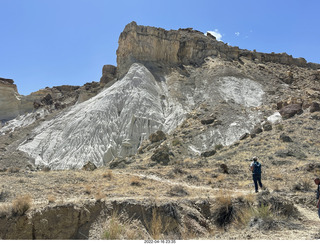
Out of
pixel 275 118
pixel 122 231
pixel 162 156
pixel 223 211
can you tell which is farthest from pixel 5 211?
pixel 275 118

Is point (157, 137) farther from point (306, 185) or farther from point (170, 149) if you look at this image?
point (306, 185)

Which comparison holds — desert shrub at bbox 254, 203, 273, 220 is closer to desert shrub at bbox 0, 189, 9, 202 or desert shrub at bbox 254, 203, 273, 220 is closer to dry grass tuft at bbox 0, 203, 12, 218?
dry grass tuft at bbox 0, 203, 12, 218

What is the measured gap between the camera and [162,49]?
41625 mm

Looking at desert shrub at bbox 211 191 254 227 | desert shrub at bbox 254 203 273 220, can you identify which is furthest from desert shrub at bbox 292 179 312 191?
desert shrub at bbox 254 203 273 220

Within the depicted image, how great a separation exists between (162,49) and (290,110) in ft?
74.0

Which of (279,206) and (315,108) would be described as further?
(315,108)

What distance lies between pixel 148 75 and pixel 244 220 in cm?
3036

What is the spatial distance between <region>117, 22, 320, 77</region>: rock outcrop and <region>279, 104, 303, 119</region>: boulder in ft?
63.1

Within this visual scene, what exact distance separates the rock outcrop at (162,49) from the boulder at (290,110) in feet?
63.1

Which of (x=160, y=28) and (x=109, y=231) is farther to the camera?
(x=160, y=28)

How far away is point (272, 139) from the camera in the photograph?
20406mm

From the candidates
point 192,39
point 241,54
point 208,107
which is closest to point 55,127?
point 208,107
